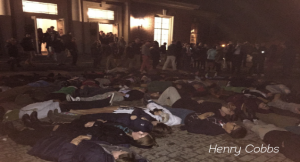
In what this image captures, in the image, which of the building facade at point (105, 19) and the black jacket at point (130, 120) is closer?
the black jacket at point (130, 120)

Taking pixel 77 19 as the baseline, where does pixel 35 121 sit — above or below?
below

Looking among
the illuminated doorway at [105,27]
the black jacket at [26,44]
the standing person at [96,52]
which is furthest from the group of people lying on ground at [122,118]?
the illuminated doorway at [105,27]

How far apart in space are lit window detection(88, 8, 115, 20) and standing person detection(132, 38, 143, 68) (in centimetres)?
352

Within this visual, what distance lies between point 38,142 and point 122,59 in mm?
11150

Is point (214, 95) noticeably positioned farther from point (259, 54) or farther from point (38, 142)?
point (259, 54)

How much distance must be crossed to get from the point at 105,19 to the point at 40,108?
11647mm

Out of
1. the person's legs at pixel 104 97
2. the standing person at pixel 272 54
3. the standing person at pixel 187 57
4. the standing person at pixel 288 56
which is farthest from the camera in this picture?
the standing person at pixel 187 57

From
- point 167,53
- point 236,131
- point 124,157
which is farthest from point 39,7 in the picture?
point 236,131

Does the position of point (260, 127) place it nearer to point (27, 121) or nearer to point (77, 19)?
point (27, 121)

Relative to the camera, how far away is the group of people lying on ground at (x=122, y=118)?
3188 mm

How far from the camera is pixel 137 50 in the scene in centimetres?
1338

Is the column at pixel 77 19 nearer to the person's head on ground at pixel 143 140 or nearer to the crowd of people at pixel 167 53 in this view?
the crowd of people at pixel 167 53

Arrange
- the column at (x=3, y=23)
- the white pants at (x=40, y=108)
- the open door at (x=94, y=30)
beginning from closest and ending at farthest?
the white pants at (x=40, y=108)
the column at (x=3, y=23)
the open door at (x=94, y=30)

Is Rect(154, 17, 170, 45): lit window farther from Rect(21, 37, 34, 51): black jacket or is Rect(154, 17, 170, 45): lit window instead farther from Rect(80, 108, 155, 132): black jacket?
Rect(80, 108, 155, 132): black jacket
